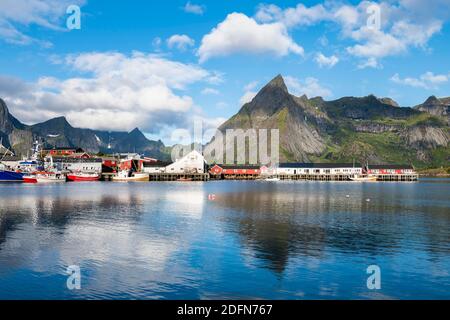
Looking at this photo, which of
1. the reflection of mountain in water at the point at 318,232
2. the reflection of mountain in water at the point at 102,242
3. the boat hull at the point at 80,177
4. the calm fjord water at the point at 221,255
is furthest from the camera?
the boat hull at the point at 80,177

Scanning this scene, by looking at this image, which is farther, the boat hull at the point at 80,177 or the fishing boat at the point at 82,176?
the fishing boat at the point at 82,176

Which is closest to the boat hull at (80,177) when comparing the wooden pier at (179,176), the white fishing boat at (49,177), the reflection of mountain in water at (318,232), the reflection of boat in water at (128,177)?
the white fishing boat at (49,177)

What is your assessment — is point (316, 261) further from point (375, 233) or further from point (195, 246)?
point (375, 233)

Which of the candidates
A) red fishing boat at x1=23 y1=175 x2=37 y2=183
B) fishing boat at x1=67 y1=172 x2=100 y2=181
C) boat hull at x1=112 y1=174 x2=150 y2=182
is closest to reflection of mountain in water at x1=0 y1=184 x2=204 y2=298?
red fishing boat at x1=23 y1=175 x2=37 y2=183

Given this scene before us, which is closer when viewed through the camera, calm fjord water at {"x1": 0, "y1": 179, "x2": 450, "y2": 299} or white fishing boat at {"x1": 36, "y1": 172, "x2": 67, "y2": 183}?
calm fjord water at {"x1": 0, "y1": 179, "x2": 450, "y2": 299}

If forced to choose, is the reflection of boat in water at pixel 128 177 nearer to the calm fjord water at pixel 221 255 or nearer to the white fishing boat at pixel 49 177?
the white fishing boat at pixel 49 177

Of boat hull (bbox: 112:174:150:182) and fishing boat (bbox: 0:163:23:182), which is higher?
fishing boat (bbox: 0:163:23:182)

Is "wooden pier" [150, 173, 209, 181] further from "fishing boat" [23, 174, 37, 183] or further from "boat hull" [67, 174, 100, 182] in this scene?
"fishing boat" [23, 174, 37, 183]

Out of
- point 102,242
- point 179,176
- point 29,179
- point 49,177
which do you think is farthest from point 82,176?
point 102,242

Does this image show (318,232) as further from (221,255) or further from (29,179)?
(29,179)

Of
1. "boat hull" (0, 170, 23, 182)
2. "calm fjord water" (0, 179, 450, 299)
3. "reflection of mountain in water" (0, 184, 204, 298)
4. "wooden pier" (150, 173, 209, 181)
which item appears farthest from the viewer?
"wooden pier" (150, 173, 209, 181)
